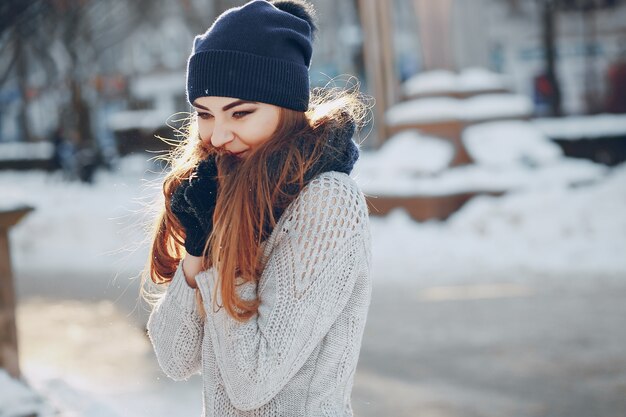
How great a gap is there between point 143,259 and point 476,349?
4669mm

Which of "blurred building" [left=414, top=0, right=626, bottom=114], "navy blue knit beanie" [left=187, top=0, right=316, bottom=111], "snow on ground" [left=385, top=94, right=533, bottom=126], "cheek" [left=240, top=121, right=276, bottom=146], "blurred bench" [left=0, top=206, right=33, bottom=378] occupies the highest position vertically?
"navy blue knit beanie" [left=187, top=0, right=316, bottom=111]

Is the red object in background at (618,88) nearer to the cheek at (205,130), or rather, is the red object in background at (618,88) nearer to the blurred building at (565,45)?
the blurred building at (565,45)

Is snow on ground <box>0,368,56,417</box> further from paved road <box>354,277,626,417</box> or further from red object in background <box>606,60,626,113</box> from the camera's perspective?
red object in background <box>606,60,626,113</box>

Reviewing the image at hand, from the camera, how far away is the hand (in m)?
1.90

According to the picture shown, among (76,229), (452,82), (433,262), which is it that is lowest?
(76,229)

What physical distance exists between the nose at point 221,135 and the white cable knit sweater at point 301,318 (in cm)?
21

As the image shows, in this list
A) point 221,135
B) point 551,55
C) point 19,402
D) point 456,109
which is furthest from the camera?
point 551,55

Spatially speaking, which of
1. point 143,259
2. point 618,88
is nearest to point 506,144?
point 143,259

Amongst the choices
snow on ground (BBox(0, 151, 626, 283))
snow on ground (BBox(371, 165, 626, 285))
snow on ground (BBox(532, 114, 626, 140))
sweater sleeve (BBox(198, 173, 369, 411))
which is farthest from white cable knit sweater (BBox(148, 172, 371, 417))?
snow on ground (BBox(532, 114, 626, 140))

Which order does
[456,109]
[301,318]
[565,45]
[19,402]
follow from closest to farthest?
[301,318] → [19,402] → [456,109] → [565,45]

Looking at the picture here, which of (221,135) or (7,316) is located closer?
(221,135)

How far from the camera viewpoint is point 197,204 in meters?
1.91

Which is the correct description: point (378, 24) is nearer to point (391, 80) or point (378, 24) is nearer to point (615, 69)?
point (391, 80)

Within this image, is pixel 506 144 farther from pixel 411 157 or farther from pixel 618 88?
pixel 618 88
